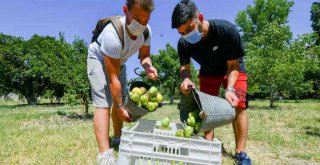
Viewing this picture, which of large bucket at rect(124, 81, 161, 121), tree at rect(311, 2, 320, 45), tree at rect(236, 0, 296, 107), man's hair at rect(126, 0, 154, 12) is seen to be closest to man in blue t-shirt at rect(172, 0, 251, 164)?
man's hair at rect(126, 0, 154, 12)

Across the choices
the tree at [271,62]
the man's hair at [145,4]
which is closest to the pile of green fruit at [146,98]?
the man's hair at [145,4]

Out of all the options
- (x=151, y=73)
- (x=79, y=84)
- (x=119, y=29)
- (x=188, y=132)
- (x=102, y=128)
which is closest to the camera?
(x=188, y=132)

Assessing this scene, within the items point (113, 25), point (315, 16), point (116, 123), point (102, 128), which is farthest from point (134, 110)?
point (315, 16)

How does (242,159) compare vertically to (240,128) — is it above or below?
below

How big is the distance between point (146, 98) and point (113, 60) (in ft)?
2.02

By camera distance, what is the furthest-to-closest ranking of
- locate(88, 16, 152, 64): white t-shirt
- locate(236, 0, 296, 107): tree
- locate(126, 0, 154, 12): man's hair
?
locate(236, 0, 296, 107): tree, locate(88, 16, 152, 64): white t-shirt, locate(126, 0, 154, 12): man's hair

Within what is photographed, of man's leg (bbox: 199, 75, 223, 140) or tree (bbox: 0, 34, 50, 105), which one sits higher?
tree (bbox: 0, 34, 50, 105)

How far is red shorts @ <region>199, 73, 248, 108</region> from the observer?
4.14m

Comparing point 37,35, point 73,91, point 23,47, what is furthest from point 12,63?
point 73,91

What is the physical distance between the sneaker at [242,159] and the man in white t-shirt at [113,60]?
157cm

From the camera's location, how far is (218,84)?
15.3ft

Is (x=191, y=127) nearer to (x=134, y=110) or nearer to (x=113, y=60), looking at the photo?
(x=134, y=110)

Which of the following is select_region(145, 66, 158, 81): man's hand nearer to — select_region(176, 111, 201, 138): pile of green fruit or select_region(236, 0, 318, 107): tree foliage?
select_region(176, 111, 201, 138): pile of green fruit

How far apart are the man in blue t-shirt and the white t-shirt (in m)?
0.61
